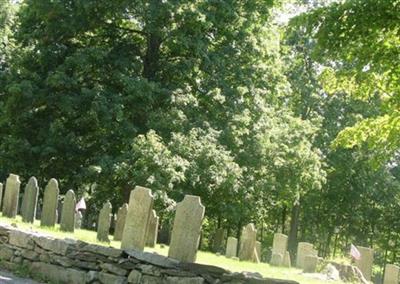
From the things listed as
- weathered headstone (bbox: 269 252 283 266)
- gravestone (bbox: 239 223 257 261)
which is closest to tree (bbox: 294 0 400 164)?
gravestone (bbox: 239 223 257 261)

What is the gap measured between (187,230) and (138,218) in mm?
1087

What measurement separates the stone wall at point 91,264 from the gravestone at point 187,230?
24 cm

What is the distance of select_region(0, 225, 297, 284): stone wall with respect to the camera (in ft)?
22.9

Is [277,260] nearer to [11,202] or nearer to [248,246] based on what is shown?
[248,246]

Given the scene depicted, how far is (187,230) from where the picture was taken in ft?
24.5

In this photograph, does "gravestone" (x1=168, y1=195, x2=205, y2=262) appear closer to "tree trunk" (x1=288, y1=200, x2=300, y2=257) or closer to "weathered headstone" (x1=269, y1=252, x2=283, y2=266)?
"weathered headstone" (x1=269, y1=252, x2=283, y2=266)

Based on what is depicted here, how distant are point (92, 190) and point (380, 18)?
17337 millimetres

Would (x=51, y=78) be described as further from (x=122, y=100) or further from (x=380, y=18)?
(x=380, y=18)

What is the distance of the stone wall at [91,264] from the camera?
22.9ft

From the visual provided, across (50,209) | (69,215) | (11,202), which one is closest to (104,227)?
(69,215)

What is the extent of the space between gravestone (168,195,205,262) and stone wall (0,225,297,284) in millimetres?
242

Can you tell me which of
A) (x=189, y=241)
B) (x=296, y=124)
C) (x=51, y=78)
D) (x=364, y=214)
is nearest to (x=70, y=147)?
(x=51, y=78)

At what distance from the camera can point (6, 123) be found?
21.8 m

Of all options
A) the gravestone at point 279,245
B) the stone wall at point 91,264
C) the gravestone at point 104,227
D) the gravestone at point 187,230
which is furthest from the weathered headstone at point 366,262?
the stone wall at point 91,264
